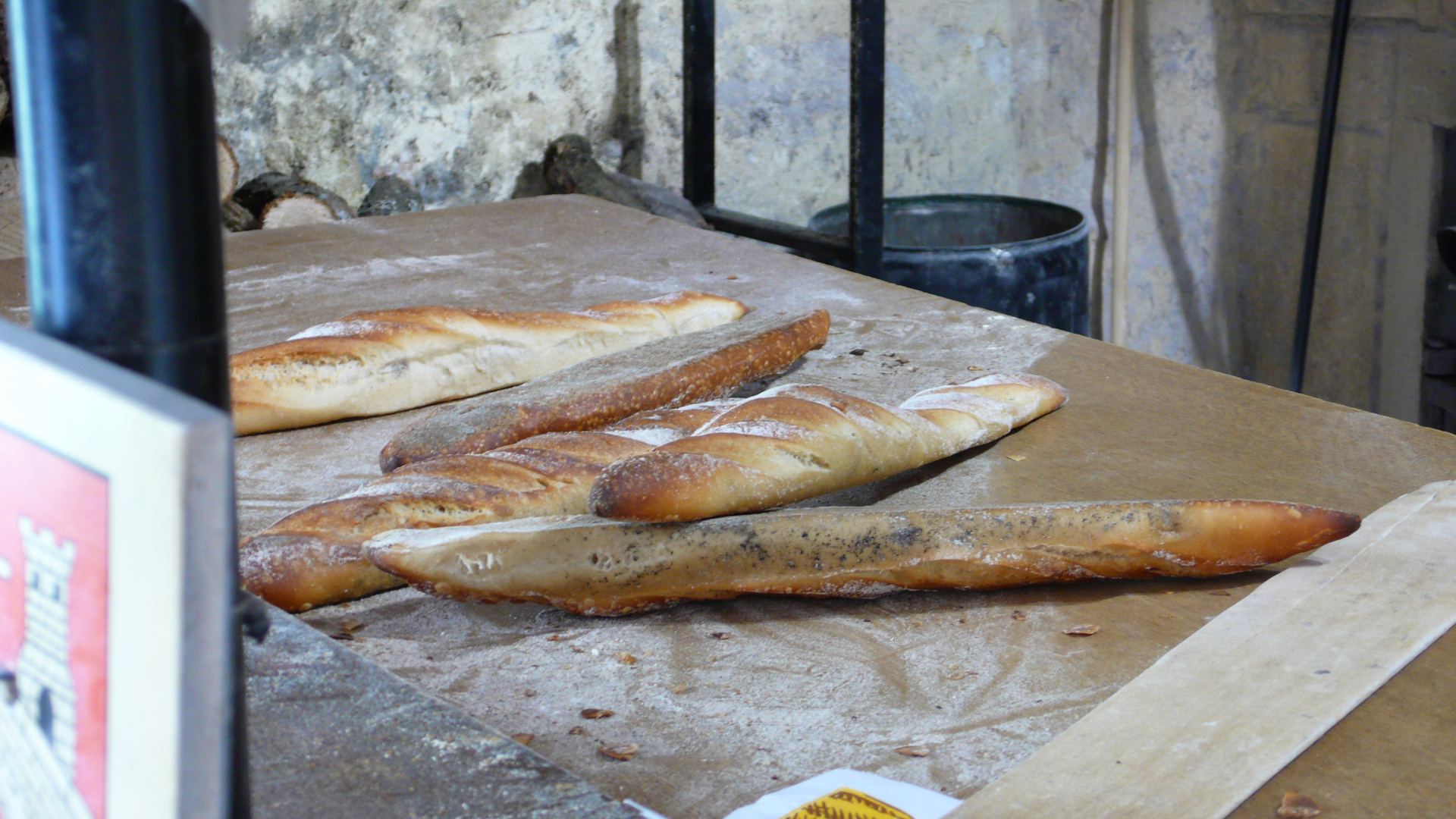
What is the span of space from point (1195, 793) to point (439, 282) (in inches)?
70.3

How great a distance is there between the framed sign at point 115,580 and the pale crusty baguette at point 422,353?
1262mm

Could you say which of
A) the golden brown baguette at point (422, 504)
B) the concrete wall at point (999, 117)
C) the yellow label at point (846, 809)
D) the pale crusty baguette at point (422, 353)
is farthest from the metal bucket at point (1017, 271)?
the yellow label at point (846, 809)

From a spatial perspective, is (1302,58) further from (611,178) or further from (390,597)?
(390,597)

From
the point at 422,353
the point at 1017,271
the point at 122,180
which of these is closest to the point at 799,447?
the point at 422,353

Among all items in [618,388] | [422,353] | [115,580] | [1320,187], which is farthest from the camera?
[1320,187]

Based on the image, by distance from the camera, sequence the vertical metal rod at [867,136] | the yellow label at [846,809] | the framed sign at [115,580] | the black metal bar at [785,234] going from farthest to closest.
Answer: the black metal bar at [785,234]
the vertical metal rod at [867,136]
the yellow label at [846,809]
the framed sign at [115,580]

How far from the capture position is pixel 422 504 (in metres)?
1.13

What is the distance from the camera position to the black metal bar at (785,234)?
3.13 m

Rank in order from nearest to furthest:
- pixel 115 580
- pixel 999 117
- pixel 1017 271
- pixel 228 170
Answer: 1. pixel 115 580
2. pixel 1017 271
3. pixel 228 170
4. pixel 999 117

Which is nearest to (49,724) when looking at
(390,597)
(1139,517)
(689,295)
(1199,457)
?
(390,597)

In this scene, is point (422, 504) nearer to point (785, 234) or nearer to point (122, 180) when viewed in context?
point (122, 180)

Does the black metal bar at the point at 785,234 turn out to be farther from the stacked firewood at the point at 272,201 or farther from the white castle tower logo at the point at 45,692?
the white castle tower logo at the point at 45,692

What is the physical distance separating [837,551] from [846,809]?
0.31 m

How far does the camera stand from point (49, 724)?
296mm
